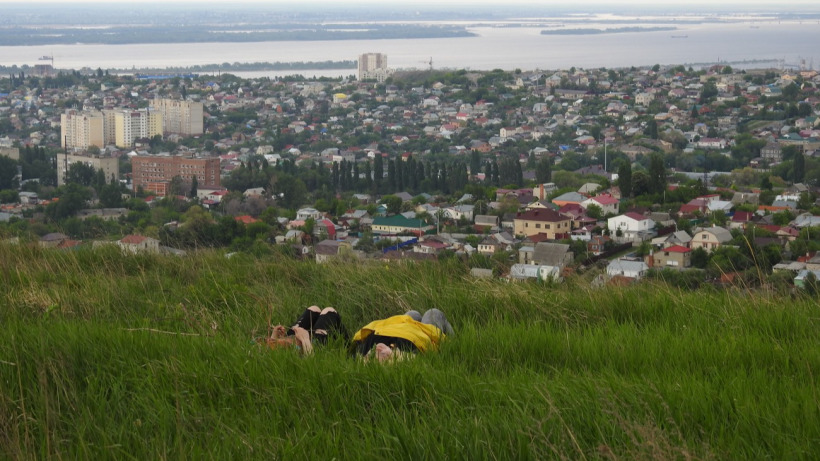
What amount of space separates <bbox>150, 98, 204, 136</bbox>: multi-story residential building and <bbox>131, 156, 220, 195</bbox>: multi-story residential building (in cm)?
1567

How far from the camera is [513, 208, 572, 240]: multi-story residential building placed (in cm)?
1511

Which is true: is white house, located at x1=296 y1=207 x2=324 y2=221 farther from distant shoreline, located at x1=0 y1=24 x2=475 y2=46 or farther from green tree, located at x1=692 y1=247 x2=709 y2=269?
distant shoreline, located at x1=0 y1=24 x2=475 y2=46

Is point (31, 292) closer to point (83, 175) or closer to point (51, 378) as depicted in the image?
point (51, 378)

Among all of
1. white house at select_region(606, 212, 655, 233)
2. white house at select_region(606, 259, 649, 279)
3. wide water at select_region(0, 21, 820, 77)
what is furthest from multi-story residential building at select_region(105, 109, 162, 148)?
white house at select_region(606, 259, 649, 279)

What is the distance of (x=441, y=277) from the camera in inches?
126

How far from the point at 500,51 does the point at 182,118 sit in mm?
47216

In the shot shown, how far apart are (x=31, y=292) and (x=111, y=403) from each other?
1140mm

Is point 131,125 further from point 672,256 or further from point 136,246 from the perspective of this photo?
point 136,246

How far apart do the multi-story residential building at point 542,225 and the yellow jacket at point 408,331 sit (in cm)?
1254

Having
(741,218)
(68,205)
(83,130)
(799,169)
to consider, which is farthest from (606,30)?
(741,218)

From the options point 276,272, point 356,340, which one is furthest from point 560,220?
point 356,340

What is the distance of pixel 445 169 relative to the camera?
25.1 metres

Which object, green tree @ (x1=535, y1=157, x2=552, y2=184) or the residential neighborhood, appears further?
green tree @ (x1=535, y1=157, x2=552, y2=184)

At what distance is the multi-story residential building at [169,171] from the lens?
88.2 ft
